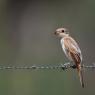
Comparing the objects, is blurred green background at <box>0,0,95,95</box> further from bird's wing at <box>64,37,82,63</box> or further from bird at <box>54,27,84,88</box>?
bird's wing at <box>64,37,82,63</box>

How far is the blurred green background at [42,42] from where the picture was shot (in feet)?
85.8

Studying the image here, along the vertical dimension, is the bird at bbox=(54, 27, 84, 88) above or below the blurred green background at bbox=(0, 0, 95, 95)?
below

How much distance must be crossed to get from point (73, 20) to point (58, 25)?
3.85ft

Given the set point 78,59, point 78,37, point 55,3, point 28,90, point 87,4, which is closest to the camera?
point 78,59

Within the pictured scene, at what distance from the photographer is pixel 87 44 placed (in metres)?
29.0

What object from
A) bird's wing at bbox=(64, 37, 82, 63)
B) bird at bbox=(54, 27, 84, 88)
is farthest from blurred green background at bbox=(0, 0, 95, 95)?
bird's wing at bbox=(64, 37, 82, 63)

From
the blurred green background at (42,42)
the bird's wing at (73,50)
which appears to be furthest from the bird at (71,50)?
the blurred green background at (42,42)

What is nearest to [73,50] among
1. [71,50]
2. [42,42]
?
[71,50]

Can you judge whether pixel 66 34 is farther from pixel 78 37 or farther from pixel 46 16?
pixel 46 16

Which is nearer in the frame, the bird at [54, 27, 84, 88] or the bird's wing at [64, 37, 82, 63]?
the bird at [54, 27, 84, 88]

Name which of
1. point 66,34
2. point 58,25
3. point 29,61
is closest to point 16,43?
point 58,25

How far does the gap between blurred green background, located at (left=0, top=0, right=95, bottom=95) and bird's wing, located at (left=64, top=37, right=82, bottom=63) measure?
7.29 m

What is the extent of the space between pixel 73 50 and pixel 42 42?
1223 cm

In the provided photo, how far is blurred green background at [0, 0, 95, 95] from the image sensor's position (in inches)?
1029
